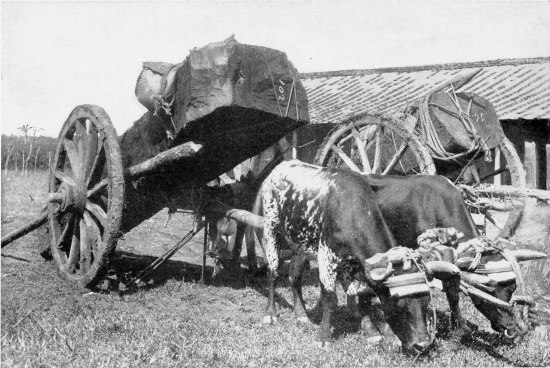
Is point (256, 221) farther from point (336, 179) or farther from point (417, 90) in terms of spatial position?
point (417, 90)

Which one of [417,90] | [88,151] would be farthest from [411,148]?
[417,90]

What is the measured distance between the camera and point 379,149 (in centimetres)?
711

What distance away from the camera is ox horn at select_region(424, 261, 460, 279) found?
4.31 meters

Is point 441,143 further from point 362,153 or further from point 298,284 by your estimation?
point 298,284

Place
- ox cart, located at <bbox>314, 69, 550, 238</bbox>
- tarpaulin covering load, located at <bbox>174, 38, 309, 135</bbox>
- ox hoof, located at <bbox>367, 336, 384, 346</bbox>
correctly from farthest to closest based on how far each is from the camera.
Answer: ox cart, located at <bbox>314, 69, 550, 238</bbox>, tarpaulin covering load, located at <bbox>174, 38, 309, 135</bbox>, ox hoof, located at <bbox>367, 336, 384, 346</bbox>

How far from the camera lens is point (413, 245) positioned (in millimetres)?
6109

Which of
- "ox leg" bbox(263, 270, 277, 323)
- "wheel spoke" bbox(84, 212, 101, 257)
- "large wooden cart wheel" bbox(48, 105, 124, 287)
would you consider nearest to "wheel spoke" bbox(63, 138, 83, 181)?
"large wooden cart wheel" bbox(48, 105, 124, 287)

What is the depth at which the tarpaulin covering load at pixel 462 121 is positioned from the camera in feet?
23.0

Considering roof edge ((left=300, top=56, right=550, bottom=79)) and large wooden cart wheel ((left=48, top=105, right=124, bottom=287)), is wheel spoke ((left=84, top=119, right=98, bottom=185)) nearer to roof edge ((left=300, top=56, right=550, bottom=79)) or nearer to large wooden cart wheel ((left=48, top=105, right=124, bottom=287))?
large wooden cart wheel ((left=48, top=105, right=124, bottom=287))

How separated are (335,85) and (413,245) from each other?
13153 millimetres

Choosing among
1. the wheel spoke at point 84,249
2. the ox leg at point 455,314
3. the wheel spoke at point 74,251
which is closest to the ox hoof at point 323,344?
the ox leg at point 455,314

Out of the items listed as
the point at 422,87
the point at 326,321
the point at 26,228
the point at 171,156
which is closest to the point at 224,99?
the point at 171,156

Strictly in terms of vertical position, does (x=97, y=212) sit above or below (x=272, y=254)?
above

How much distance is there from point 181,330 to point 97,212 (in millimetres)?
2036
